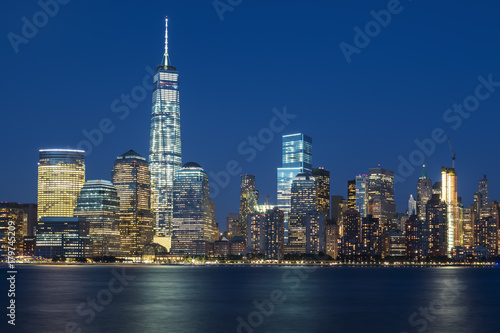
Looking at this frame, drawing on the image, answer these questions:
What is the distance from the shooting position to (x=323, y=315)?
10719 cm

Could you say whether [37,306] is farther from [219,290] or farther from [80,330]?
[219,290]

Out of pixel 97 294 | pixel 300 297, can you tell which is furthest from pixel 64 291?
pixel 300 297

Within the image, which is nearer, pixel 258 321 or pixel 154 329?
pixel 154 329

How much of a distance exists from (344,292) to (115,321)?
7410 cm

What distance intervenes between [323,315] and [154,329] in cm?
2880

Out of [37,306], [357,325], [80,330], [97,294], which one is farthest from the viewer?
[97,294]

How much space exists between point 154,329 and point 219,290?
75.2m

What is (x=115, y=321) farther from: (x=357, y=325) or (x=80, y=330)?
(x=357, y=325)

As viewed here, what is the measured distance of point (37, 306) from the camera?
116125mm

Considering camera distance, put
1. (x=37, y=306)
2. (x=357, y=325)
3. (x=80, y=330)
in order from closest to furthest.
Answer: (x=80, y=330) < (x=357, y=325) < (x=37, y=306)

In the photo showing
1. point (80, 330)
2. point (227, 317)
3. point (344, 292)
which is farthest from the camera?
point (344, 292)

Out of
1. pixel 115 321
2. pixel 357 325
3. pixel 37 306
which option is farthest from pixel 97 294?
pixel 357 325

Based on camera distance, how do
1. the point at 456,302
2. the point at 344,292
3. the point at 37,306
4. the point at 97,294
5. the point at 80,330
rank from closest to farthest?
the point at 80,330 → the point at 37,306 → the point at 456,302 → the point at 97,294 → the point at 344,292

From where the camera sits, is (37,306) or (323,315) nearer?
(323,315)
